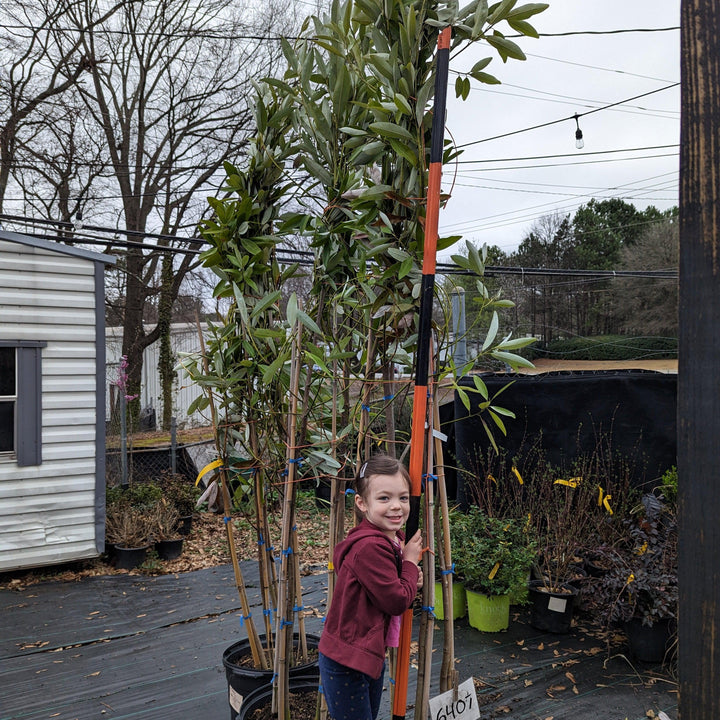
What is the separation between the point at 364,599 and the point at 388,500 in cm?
30

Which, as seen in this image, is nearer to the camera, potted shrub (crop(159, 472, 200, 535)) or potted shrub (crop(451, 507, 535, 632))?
potted shrub (crop(451, 507, 535, 632))

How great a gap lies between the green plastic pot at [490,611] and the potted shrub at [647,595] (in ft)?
1.96

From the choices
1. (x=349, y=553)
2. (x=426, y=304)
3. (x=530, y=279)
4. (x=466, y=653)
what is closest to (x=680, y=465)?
(x=426, y=304)

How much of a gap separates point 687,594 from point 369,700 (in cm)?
179

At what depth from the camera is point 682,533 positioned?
1.56 ft

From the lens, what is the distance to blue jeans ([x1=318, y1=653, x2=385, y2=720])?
1941mm

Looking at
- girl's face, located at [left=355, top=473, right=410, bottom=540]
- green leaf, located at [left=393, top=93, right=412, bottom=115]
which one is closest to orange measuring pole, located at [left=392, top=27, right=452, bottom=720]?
green leaf, located at [left=393, top=93, right=412, bottom=115]

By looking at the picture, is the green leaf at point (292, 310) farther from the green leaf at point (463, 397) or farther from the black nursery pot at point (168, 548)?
the black nursery pot at point (168, 548)

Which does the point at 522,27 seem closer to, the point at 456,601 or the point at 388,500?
the point at 388,500

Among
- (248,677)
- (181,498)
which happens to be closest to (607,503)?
(248,677)

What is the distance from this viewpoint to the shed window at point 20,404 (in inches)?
218

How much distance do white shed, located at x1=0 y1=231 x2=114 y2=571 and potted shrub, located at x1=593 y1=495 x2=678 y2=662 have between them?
4380 mm

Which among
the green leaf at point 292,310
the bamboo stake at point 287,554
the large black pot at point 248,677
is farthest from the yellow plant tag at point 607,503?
the green leaf at point 292,310

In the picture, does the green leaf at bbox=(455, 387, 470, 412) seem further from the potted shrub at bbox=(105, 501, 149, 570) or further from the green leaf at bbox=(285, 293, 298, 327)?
the potted shrub at bbox=(105, 501, 149, 570)
